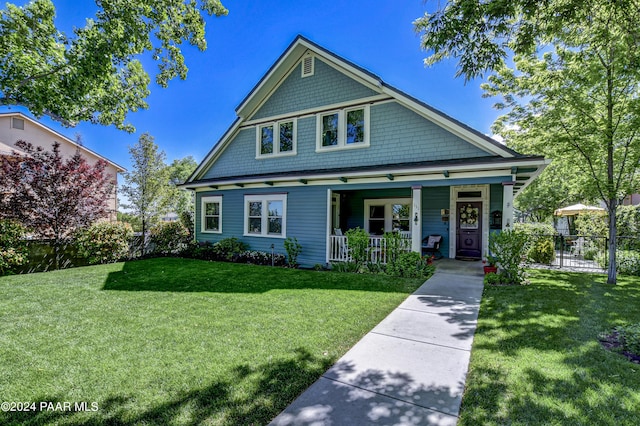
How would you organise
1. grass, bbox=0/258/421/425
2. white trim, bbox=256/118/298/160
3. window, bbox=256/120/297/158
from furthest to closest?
window, bbox=256/120/297/158, white trim, bbox=256/118/298/160, grass, bbox=0/258/421/425

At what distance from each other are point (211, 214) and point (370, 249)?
8.11 m

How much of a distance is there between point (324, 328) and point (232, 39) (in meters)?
12.3

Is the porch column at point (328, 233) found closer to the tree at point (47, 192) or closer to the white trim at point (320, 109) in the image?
the white trim at point (320, 109)

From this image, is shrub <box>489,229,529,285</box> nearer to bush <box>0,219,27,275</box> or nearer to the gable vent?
the gable vent

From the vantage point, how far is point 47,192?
33.1 feet

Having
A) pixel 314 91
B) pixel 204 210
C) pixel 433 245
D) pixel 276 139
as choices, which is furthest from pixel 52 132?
A: pixel 433 245

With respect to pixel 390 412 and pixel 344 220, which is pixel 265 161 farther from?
pixel 390 412

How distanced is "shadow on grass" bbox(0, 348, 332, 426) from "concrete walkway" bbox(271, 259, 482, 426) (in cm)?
17

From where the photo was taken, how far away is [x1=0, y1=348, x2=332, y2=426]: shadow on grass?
256 centimetres

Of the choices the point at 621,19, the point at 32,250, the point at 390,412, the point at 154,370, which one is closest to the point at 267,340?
the point at 154,370

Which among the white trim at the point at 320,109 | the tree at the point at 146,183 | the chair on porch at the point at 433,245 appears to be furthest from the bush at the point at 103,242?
the chair on porch at the point at 433,245

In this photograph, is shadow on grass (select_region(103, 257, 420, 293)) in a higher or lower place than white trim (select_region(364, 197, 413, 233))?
lower

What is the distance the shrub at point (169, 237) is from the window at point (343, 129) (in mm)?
8016

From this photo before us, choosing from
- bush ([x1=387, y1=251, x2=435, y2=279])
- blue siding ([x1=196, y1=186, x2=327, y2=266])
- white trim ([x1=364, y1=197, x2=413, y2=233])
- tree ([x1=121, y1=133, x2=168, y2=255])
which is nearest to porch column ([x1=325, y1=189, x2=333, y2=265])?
blue siding ([x1=196, y1=186, x2=327, y2=266])
